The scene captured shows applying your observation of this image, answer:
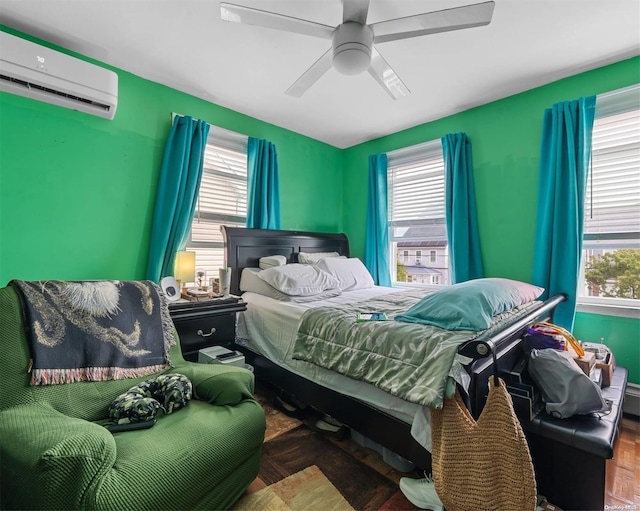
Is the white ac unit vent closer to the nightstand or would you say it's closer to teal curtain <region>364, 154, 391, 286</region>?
the nightstand

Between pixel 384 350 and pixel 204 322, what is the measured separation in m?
1.34

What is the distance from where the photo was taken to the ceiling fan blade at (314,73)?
1.86 metres

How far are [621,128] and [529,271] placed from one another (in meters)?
1.25

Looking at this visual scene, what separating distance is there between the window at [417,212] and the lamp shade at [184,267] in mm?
2307

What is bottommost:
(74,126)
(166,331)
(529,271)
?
(166,331)

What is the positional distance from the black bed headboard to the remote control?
1727 millimetres

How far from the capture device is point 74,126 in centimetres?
223

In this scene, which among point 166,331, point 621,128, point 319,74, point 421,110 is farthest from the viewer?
point 421,110

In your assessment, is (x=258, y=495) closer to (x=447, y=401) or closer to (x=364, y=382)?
(x=364, y=382)

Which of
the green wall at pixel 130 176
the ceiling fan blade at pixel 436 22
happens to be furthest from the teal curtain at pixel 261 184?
the ceiling fan blade at pixel 436 22

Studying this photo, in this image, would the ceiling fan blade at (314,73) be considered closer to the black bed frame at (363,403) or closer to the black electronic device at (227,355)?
the black bed frame at (363,403)

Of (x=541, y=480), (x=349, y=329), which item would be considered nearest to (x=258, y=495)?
(x=349, y=329)

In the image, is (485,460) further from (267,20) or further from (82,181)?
(82,181)

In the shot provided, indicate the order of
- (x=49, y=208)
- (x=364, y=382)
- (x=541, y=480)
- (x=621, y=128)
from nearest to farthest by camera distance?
(x=541, y=480)
(x=364, y=382)
(x=49, y=208)
(x=621, y=128)
